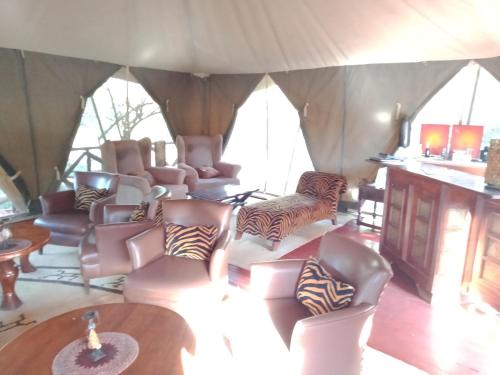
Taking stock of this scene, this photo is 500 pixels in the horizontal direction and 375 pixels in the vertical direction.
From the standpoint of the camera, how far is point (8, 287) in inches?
103

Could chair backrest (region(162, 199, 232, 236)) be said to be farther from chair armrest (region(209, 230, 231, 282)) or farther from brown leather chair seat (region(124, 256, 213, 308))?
brown leather chair seat (region(124, 256, 213, 308))

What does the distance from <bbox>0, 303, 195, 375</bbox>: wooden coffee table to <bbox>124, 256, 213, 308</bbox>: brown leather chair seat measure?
1.12ft

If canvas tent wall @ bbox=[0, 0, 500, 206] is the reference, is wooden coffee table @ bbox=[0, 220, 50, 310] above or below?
below

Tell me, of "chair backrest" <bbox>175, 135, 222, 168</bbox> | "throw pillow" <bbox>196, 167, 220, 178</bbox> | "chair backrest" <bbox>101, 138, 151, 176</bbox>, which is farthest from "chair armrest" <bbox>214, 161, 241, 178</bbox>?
"chair backrest" <bbox>101, 138, 151, 176</bbox>

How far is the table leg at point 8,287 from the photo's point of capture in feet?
8.48

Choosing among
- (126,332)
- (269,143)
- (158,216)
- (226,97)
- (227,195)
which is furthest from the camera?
(226,97)

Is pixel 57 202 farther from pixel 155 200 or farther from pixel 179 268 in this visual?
pixel 179 268

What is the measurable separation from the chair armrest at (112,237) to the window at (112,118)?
10.2 ft

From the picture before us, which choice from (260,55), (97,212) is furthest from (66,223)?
(260,55)

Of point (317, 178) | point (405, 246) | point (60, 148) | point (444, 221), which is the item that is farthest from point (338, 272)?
point (60, 148)

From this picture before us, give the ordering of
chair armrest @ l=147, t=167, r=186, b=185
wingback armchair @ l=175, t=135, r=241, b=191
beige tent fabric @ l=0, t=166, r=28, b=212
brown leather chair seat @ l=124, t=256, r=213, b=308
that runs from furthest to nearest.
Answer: wingback armchair @ l=175, t=135, r=241, b=191, chair armrest @ l=147, t=167, r=186, b=185, beige tent fabric @ l=0, t=166, r=28, b=212, brown leather chair seat @ l=124, t=256, r=213, b=308

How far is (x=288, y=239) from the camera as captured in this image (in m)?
4.27

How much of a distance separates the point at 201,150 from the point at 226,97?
1.26 meters

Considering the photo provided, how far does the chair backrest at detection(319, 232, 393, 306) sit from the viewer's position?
171 cm
